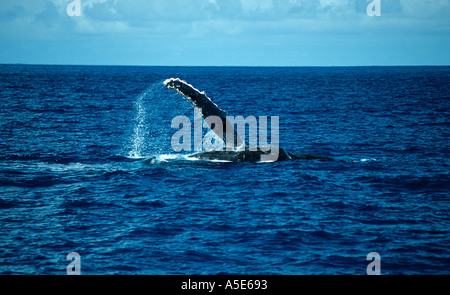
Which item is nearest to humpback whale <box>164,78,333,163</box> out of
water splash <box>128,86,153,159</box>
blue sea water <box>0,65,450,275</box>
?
blue sea water <box>0,65,450,275</box>

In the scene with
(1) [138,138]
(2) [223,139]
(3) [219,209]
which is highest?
(2) [223,139]

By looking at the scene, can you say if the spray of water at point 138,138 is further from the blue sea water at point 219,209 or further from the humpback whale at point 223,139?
the humpback whale at point 223,139

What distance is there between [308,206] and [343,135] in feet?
56.8

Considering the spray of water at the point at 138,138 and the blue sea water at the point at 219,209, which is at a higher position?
the spray of water at the point at 138,138

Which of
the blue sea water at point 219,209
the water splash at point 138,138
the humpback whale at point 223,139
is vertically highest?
the humpback whale at point 223,139

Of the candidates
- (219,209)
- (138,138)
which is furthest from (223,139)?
(138,138)

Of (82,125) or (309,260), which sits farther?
(82,125)

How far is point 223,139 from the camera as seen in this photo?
811 inches

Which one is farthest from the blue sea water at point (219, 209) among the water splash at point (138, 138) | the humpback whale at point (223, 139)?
the humpback whale at point (223, 139)

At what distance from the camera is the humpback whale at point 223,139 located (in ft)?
63.0

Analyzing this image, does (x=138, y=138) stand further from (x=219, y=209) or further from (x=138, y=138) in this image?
(x=219, y=209)

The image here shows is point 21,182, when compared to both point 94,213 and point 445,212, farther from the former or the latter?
point 445,212
